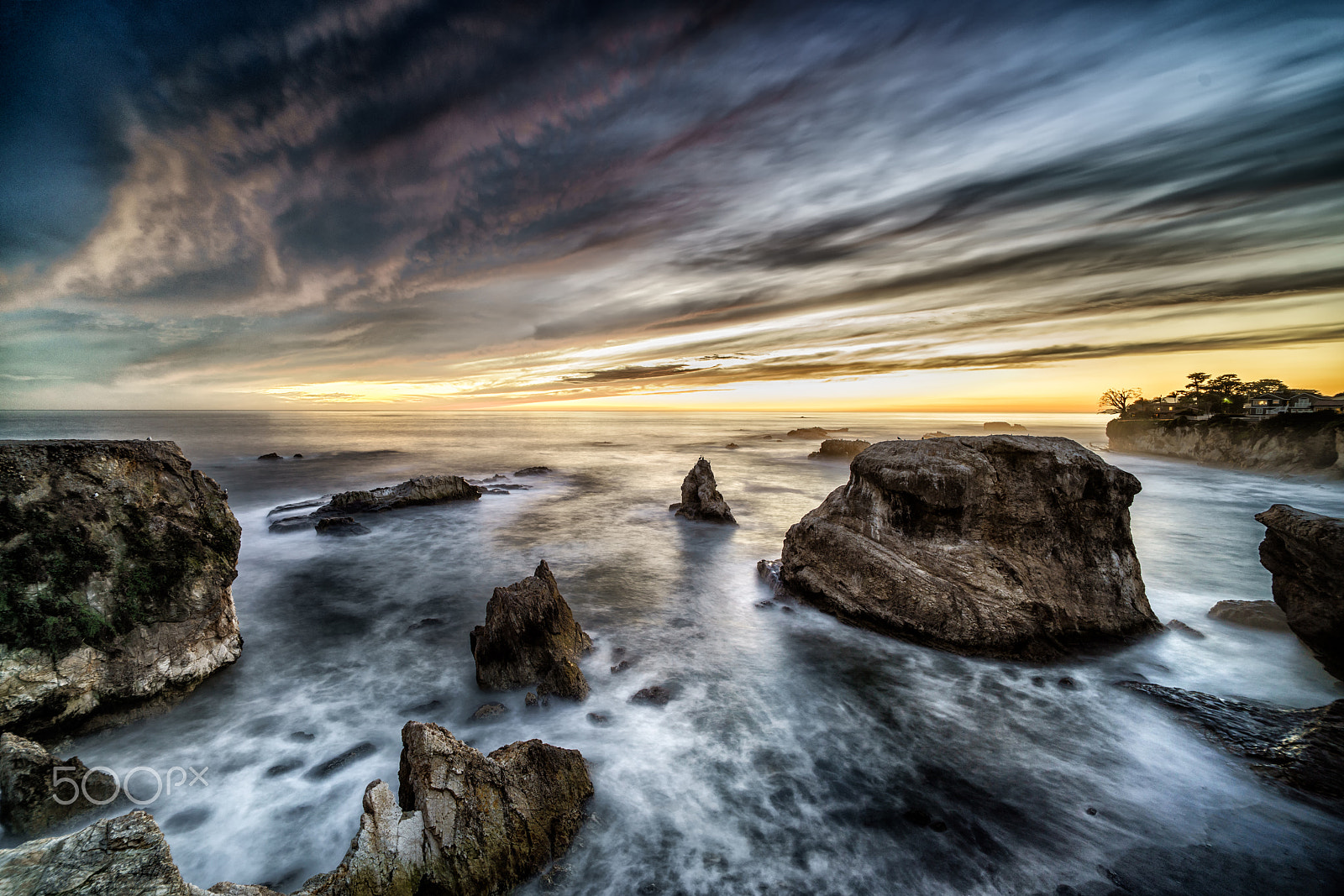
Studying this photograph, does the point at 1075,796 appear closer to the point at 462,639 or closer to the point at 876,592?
the point at 876,592

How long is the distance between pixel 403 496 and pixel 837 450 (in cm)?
3617

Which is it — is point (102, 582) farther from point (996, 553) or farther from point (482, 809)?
point (996, 553)

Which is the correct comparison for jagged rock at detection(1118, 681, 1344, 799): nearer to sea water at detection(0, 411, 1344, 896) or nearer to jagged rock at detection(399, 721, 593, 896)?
sea water at detection(0, 411, 1344, 896)

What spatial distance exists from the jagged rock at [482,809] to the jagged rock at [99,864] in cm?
163

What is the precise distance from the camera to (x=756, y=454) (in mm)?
49531

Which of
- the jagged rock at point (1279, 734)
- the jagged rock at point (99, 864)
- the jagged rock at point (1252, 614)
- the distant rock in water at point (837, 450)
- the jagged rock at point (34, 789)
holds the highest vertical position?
the jagged rock at point (99, 864)

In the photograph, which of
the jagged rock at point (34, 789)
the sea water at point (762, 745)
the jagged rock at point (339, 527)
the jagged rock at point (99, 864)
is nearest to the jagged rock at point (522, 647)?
the sea water at point (762, 745)

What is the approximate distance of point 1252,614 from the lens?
9.41 m

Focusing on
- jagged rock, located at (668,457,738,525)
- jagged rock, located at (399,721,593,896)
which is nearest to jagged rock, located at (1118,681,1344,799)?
jagged rock, located at (399,721,593,896)

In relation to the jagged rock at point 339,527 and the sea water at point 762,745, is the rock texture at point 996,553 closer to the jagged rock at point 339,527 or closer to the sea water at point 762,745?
the sea water at point 762,745

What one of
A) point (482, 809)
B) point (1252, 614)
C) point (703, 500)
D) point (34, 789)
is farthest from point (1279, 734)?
point (703, 500)

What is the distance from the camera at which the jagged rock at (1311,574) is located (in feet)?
22.6

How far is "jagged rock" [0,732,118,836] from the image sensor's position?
4316 mm

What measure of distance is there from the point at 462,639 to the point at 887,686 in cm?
815
